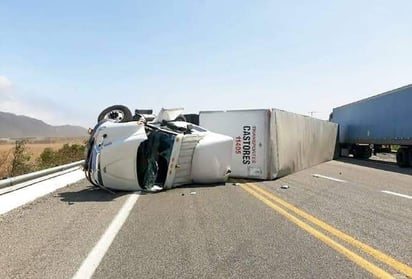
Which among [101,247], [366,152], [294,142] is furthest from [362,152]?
[101,247]

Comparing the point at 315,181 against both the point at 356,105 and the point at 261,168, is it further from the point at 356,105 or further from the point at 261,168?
the point at 356,105

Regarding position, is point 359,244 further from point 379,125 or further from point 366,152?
point 366,152

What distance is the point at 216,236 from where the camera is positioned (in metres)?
6.50

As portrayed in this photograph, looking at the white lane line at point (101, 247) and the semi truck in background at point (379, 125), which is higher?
the semi truck in background at point (379, 125)

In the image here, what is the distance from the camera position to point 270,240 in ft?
20.5

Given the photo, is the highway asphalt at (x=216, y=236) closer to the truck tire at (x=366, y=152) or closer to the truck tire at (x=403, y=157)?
the truck tire at (x=403, y=157)

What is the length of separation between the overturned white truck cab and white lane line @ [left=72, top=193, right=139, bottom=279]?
2611 mm

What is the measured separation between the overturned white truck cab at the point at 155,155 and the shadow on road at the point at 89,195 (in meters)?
0.28

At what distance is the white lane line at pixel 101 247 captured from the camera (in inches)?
191

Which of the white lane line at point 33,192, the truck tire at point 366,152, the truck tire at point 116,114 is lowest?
the truck tire at point 366,152

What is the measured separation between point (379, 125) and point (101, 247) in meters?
23.4

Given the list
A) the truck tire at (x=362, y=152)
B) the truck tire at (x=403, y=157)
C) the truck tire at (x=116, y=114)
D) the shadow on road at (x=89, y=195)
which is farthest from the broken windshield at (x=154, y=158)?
the truck tire at (x=362, y=152)

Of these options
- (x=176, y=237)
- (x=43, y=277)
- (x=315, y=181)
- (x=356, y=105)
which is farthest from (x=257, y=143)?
(x=356, y=105)

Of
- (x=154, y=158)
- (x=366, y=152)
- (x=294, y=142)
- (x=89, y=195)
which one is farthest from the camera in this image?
(x=366, y=152)
